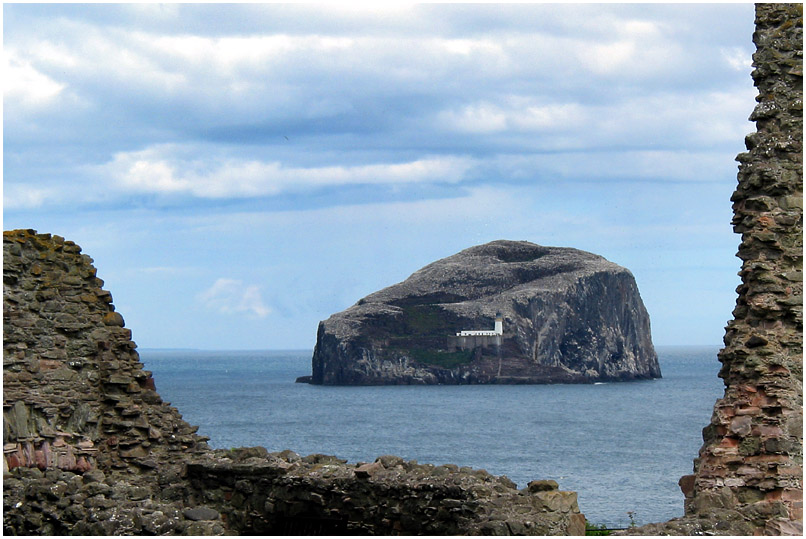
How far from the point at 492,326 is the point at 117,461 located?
125 metres

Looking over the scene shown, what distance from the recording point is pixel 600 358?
146m

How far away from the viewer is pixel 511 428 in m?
80.9

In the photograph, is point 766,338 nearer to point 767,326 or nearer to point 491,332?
point 767,326

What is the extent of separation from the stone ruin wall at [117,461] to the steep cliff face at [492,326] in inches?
4756

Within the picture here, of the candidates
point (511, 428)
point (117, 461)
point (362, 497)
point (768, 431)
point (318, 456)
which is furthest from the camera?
point (511, 428)

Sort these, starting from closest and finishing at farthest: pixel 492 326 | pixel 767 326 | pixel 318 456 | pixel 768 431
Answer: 1. pixel 768 431
2. pixel 767 326
3. pixel 318 456
4. pixel 492 326

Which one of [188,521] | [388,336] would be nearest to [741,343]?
[188,521]

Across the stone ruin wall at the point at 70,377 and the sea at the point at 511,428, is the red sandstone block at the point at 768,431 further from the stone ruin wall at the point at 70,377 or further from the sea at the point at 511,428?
the sea at the point at 511,428

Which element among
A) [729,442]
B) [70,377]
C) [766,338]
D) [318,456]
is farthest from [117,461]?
[766,338]

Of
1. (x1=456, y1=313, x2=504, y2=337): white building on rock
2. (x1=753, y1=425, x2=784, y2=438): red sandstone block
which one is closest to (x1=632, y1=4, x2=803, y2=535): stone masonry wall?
(x1=753, y1=425, x2=784, y2=438): red sandstone block

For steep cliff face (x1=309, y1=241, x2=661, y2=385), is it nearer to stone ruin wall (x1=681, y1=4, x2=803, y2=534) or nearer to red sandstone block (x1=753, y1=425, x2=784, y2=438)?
stone ruin wall (x1=681, y1=4, x2=803, y2=534)

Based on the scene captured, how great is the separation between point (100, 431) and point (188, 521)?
3.87 meters

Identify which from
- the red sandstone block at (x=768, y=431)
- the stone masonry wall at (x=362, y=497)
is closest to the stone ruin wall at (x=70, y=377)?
the stone masonry wall at (x=362, y=497)

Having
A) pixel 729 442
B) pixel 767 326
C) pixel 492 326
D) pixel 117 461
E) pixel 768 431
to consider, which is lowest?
pixel 117 461
